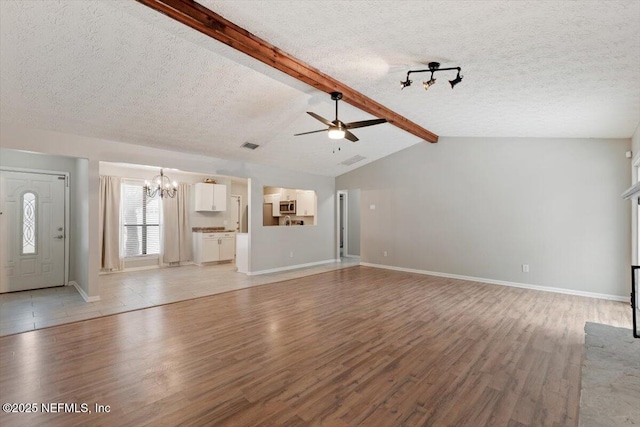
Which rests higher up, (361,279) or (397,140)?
(397,140)

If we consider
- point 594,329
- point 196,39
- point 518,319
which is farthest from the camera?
point 518,319

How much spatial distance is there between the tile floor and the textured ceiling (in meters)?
2.61

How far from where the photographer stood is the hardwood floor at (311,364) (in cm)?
212

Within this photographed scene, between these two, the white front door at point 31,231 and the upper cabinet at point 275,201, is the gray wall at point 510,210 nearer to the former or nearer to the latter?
the upper cabinet at point 275,201

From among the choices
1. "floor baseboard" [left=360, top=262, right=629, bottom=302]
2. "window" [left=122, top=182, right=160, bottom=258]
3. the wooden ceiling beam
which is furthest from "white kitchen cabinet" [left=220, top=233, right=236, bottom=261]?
the wooden ceiling beam

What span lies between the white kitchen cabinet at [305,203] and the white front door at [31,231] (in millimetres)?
5596

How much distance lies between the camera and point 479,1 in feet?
7.36

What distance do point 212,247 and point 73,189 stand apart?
11.2 feet

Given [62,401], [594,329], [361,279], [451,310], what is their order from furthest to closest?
[361,279], [451,310], [594,329], [62,401]

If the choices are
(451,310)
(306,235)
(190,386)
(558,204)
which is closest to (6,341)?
(190,386)

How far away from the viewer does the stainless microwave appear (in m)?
9.69

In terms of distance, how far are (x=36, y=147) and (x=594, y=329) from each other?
305 inches

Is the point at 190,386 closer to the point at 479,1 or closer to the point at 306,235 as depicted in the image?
the point at 479,1

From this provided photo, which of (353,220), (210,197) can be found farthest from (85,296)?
(353,220)
